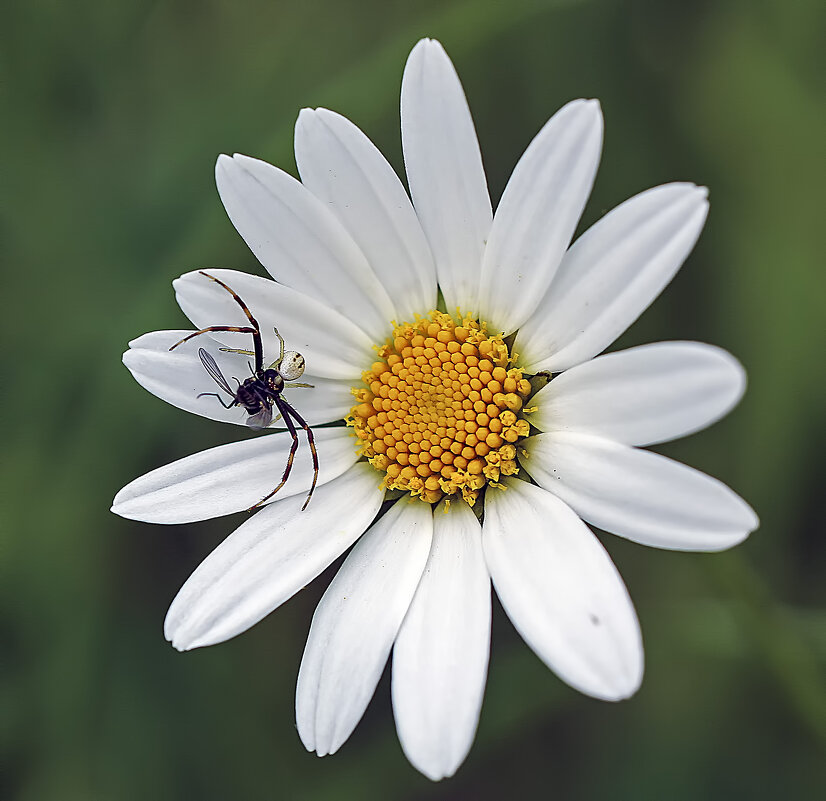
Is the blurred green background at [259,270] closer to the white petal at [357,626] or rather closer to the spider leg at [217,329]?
the spider leg at [217,329]

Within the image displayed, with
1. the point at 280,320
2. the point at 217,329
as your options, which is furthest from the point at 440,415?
the point at 217,329

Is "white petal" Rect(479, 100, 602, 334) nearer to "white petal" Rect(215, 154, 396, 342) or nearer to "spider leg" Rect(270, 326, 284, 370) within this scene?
"white petal" Rect(215, 154, 396, 342)

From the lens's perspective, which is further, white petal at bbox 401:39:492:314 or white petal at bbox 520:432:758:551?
white petal at bbox 401:39:492:314

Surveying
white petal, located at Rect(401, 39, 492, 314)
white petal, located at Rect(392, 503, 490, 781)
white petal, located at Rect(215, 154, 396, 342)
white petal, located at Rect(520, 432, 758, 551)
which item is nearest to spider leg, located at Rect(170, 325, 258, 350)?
white petal, located at Rect(215, 154, 396, 342)

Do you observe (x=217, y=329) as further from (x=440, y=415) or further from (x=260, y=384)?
(x=440, y=415)

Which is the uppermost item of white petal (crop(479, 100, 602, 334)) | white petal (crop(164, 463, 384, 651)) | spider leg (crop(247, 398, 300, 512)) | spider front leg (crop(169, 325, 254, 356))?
spider front leg (crop(169, 325, 254, 356))

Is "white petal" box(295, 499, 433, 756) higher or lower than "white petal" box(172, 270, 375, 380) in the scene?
lower

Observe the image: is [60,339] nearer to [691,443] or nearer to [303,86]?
[303,86]

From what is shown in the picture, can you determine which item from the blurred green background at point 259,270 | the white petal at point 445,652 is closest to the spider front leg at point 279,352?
the white petal at point 445,652
